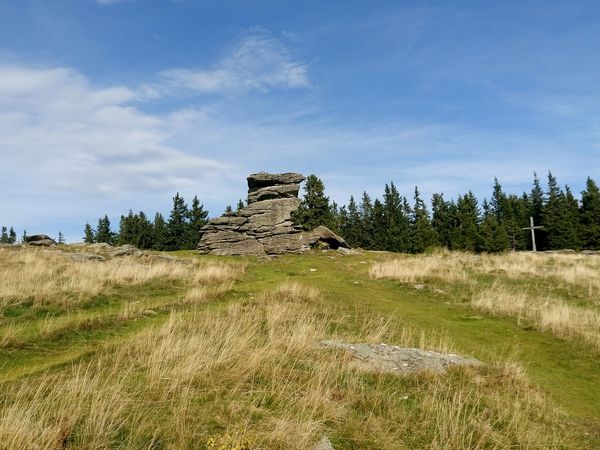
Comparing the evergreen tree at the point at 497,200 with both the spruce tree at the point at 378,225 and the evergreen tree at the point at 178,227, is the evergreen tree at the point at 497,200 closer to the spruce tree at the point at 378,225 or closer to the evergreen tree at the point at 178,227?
the spruce tree at the point at 378,225

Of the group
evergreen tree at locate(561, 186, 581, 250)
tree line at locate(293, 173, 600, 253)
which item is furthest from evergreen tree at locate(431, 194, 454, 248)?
evergreen tree at locate(561, 186, 581, 250)

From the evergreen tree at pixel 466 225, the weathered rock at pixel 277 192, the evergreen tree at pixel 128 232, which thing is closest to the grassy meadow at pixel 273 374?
the weathered rock at pixel 277 192

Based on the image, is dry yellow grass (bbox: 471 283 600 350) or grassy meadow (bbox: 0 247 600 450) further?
dry yellow grass (bbox: 471 283 600 350)

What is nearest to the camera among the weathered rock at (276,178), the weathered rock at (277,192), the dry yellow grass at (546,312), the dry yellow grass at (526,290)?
the dry yellow grass at (546,312)

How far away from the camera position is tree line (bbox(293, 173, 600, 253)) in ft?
179

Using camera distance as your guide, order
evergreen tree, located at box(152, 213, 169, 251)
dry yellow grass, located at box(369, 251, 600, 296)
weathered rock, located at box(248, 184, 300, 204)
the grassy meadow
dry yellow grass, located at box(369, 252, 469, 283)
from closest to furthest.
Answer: the grassy meadow < dry yellow grass, located at box(369, 251, 600, 296) < dry yellow grass, located at box(369, 252, 469, 283) < weathered rock, located at box(248, 184, 300, 204) < evergreen tree, located at box(152, 213, 169, 251)

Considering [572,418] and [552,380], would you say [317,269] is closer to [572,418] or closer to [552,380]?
[552,380]

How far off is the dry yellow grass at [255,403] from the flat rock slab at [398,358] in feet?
1.02

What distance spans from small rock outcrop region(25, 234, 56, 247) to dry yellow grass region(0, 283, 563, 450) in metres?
29.2

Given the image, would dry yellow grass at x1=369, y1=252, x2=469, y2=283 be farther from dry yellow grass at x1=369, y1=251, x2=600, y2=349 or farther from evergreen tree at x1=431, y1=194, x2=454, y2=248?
evergreen tree at x1=431, y1=194, x2=454, y2=248

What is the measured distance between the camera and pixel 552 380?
7672 mm

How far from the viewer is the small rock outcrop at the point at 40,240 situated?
1251 inches

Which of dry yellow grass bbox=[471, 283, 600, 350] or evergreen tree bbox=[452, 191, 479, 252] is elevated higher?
evergreen tree bbox=[452, 191, 479, 252]

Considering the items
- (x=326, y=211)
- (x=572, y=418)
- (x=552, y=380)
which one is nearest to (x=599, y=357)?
(x=552, y=380)
